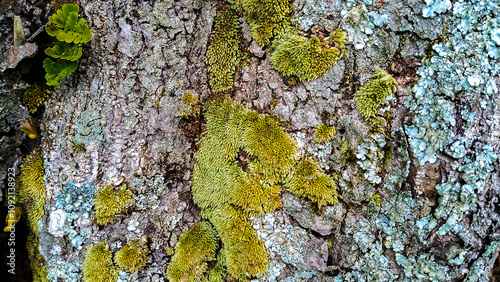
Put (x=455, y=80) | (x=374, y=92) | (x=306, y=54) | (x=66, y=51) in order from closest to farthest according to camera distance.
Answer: (x=455, y=80) → (x=374, y=92) → (x=306, y=54) → (x=66, y=51)

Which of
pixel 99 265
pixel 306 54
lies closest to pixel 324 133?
pixel 306 54

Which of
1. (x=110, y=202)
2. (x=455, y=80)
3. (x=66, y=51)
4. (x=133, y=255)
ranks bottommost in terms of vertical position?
(x=133, y=255)

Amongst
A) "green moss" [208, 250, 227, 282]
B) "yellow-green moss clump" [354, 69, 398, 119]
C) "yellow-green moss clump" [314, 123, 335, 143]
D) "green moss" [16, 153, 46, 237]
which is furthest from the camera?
"green moss" [16, 153, 46, 237]

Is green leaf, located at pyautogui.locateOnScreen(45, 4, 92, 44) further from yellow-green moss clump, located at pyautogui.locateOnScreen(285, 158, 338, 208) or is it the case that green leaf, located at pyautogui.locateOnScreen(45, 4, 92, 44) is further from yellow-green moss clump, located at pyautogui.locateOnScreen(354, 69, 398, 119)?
yellow-green moss clump, located at pyautogui.locateOnScreen(354, 69, 398, 119)

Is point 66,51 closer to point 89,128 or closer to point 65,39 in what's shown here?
point 65,39

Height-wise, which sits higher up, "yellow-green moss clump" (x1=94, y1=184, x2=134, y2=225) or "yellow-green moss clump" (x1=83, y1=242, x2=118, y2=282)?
"yellow-green moss clump" (x1=94, y1=184, x2=134, y2=225)

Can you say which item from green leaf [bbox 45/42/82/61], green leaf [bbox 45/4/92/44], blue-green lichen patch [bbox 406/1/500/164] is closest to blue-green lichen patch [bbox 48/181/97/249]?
green leaf [bbox 45/42/82/61]
